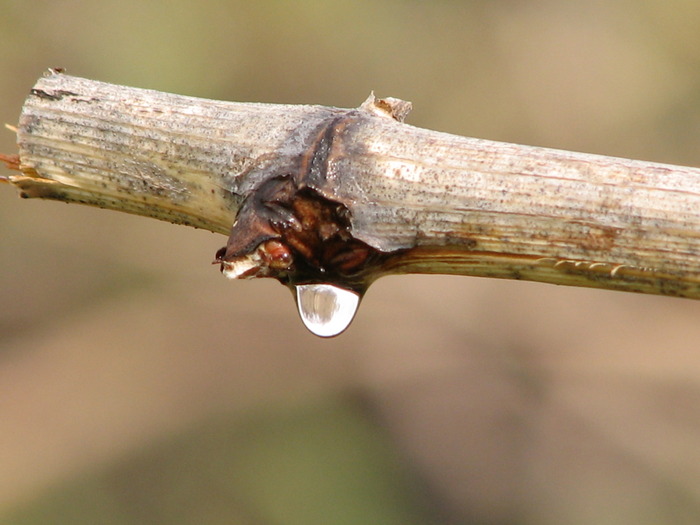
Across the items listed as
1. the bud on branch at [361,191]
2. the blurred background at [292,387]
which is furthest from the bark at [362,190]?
the blurred background at [292,387]

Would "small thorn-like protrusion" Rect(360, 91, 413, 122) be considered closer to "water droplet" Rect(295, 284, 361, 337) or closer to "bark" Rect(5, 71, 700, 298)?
"bark" Rect(5, 71, 700, 298)

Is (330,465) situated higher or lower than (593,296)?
lower

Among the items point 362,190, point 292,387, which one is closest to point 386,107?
point 362,190

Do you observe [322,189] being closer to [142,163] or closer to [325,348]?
[142,163]

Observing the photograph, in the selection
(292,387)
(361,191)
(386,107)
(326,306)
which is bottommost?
(326,306)

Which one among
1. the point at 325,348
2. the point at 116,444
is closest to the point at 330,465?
the point at 325,348

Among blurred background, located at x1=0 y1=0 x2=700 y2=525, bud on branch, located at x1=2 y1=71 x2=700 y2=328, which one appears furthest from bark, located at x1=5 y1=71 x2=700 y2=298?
blurred background, located at x1=0 y1=0 x2=700 y2=525

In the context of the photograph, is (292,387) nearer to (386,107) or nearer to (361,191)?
(386,107)
